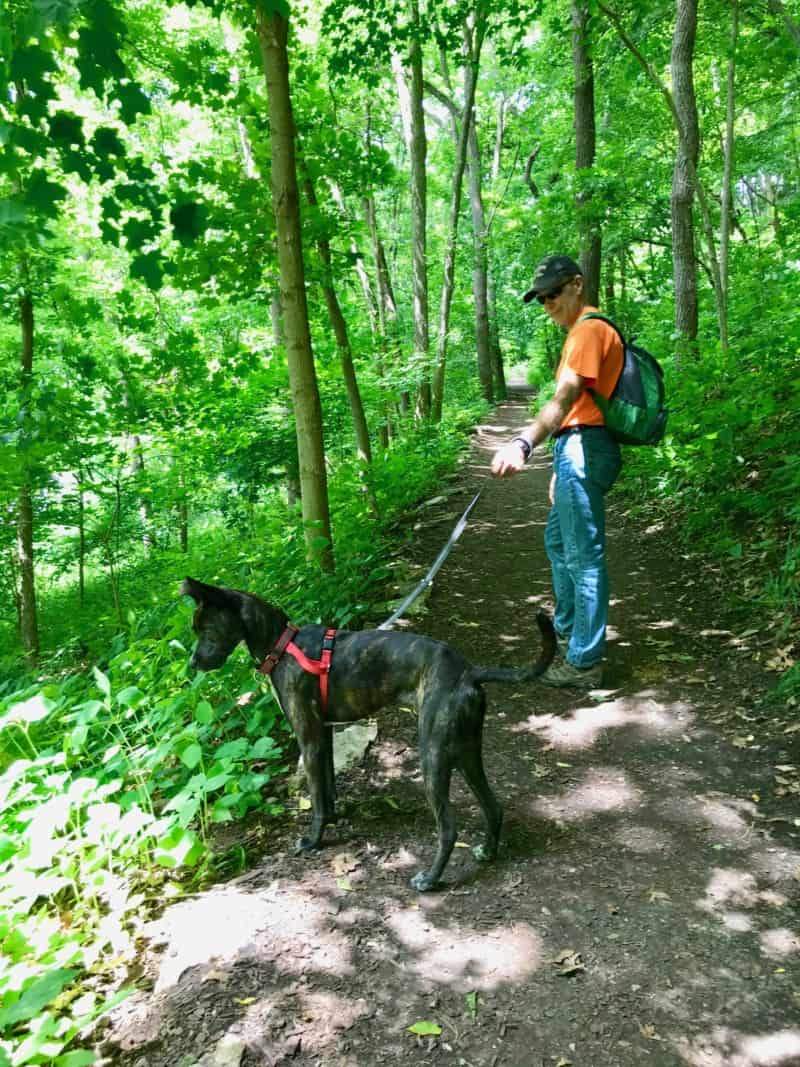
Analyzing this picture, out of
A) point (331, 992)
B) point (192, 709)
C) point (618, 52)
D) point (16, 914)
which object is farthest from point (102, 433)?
point (618, 52)

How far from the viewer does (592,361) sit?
150 inches

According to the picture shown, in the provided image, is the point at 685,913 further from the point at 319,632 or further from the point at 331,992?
the point at 319,632

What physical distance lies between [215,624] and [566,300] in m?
2.81

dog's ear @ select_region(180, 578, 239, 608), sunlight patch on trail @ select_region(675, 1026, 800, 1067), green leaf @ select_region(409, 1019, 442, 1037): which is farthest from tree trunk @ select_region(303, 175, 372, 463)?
sunlight patch on trail @ select_region(675, 1026, 800, 1067)

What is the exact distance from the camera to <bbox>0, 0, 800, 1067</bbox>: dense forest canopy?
3004 millimetres

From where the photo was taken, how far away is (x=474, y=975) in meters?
2.42

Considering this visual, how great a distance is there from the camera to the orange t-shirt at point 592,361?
3.81 m

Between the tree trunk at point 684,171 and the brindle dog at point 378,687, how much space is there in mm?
7523

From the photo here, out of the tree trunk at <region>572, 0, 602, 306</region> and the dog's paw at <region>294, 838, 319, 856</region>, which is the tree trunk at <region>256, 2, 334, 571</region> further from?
the tree trunk at <region>572, 0, 602, 306</region>

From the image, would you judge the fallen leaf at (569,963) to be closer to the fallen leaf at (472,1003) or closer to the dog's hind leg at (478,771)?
the fallen leaf at (472,1003)

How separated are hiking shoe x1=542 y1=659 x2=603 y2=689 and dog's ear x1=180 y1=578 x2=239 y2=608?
2.33 m

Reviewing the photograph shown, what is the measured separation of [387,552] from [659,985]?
17.8 feet

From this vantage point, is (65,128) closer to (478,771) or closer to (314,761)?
(314,761)

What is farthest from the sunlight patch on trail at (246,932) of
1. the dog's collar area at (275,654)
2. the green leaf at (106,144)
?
the green leaf at (106,144)
